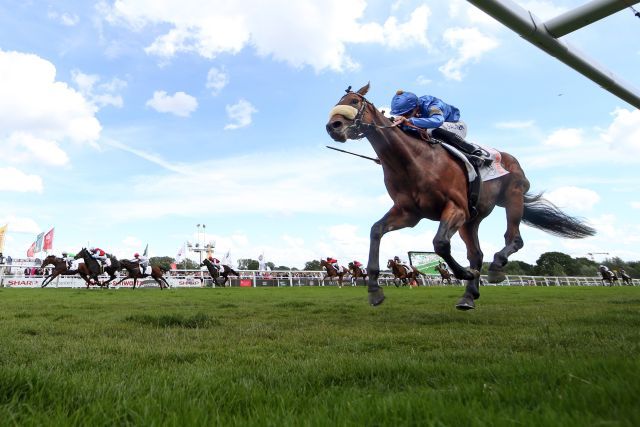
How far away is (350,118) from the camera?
18.2ft

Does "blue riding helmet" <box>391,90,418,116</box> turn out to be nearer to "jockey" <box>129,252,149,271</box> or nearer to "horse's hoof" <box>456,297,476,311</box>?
"horse's hoof" <box>456,297,476,311</box>

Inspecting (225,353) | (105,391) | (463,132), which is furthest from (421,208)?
(105,391)

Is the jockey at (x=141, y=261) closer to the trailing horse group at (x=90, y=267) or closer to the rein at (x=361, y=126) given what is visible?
the trailing horse group at (x=90, y=267)

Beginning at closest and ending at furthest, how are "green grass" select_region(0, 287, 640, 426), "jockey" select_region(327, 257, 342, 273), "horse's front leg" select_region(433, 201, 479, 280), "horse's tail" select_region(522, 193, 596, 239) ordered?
"green grass" select_region(0, 287, 640, 426), "horse's front leg" select_region(433, 201, 479, 280), "horse's tail" select_region(522, 193, 596, 239), "jockey" select_region(327, 257, 342, 273)

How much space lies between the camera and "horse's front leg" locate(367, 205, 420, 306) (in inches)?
220

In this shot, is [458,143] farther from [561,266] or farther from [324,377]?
[561,266]

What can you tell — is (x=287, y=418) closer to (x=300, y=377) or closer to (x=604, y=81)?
(x=300, y=377)

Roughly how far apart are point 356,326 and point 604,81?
340 cm

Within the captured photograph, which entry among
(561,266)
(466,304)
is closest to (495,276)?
(466,304)

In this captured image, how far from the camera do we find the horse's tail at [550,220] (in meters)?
8.09

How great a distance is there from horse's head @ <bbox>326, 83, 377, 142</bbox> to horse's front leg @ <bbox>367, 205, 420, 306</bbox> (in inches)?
43.5

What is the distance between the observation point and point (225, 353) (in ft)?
11.3

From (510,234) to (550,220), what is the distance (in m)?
1.71

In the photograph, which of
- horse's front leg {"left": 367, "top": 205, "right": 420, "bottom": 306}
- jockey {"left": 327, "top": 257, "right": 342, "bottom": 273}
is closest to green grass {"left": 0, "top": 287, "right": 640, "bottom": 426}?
horse's front leg {"left": 367, "top": 205, "right": 420, "bottom": 306}
